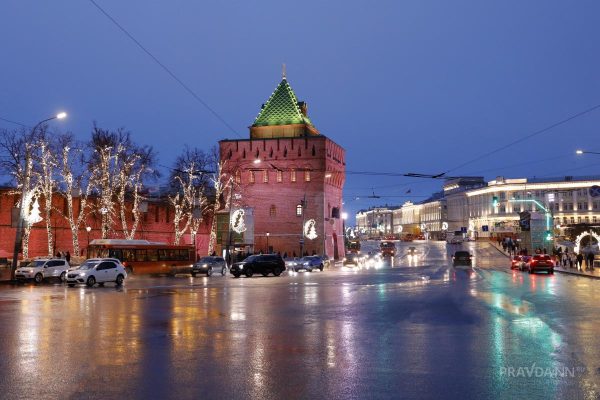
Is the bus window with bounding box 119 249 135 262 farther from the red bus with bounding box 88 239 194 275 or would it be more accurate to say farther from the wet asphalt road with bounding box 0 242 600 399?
the wet asphalt road with bounding box 0 242 600 399

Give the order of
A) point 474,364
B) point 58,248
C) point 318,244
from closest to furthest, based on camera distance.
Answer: point 474,364, point 58,248, point 318,244

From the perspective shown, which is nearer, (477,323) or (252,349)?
(252,349)

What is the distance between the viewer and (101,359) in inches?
394

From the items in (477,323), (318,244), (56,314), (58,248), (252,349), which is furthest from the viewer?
(318,244)

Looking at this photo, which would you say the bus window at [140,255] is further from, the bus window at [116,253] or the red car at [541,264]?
the red car at [541,264]

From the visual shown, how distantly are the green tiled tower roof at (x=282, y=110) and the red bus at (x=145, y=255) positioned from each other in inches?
1311

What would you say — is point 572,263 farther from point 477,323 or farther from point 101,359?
point 101,359

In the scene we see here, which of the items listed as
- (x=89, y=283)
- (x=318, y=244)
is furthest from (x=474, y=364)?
(x=318, y=244)

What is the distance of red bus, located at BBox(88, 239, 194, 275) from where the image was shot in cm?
4478

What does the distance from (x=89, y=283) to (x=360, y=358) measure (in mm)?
24568

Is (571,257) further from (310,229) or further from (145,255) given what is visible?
(145,255)

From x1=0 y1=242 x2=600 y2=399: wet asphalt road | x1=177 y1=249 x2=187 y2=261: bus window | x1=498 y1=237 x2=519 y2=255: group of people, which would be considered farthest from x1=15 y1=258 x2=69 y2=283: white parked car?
x1=498 y1=237 x2=519 y2=255: group of people

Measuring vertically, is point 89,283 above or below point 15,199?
below

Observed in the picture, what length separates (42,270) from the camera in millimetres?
36594
